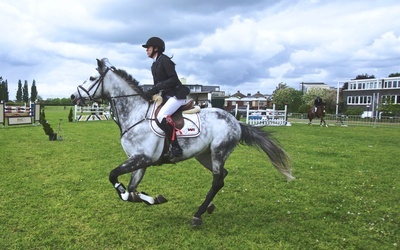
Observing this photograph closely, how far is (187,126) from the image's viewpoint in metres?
5.36

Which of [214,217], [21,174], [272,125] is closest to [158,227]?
[214,217]

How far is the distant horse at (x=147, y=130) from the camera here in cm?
518

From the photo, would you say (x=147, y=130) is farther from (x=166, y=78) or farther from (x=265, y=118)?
(x=265, y=118)

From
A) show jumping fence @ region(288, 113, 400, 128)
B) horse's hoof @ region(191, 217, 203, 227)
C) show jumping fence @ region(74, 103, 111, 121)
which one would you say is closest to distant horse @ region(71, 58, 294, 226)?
horse's hoof @ region(191, 217, 203, 227)

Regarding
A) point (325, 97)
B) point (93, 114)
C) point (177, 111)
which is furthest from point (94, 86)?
point (325, 97)

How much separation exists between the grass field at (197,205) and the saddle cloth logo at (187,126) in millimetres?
1585

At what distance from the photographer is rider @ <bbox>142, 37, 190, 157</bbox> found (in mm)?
5176

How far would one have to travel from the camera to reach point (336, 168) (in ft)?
32.4

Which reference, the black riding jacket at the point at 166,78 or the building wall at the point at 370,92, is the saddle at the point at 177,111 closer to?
the black riding jacket at the point at 166,78

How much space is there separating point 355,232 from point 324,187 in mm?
2687

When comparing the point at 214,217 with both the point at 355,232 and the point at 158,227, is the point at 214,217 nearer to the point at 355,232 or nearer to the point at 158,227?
the point at 158,227

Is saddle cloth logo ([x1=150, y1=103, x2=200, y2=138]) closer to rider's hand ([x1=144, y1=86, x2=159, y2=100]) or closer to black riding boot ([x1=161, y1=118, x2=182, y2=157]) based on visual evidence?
black riding boot ([x1=161, y1=118, x2=182, y2=157])

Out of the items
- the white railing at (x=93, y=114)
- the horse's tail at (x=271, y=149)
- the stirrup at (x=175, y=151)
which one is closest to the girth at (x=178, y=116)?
the stirrup at (x=175, y=151)

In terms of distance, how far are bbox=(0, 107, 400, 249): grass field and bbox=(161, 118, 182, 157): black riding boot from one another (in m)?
1.25
